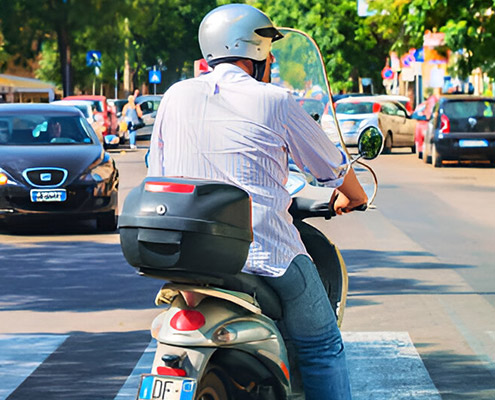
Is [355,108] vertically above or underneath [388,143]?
above

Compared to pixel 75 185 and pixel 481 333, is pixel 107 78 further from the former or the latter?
pixel 481 333

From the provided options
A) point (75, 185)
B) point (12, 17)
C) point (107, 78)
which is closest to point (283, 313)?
point (75, 185)

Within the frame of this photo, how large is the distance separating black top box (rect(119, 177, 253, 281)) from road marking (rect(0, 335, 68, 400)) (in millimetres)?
2639

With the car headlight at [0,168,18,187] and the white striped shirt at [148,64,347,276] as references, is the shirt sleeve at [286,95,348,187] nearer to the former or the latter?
the white striped shirt at [148,64,347,276]

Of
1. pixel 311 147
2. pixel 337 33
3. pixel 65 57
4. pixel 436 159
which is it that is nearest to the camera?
pixel 311 147

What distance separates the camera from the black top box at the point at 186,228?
377 centimetres

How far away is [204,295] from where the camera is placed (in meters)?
3.98

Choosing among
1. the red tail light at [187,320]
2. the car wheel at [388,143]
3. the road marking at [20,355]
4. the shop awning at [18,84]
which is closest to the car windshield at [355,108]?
the car wheel at [388,143]

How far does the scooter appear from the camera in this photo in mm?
3777

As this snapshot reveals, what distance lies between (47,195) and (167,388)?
10.4 metres

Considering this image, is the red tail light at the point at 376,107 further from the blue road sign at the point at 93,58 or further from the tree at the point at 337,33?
the tree at the point at 337,33

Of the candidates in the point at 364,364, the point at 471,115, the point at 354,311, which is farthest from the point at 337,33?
the point at 364,364

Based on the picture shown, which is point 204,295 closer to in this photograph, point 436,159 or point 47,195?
point 47,195

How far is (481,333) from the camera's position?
7.85 m
